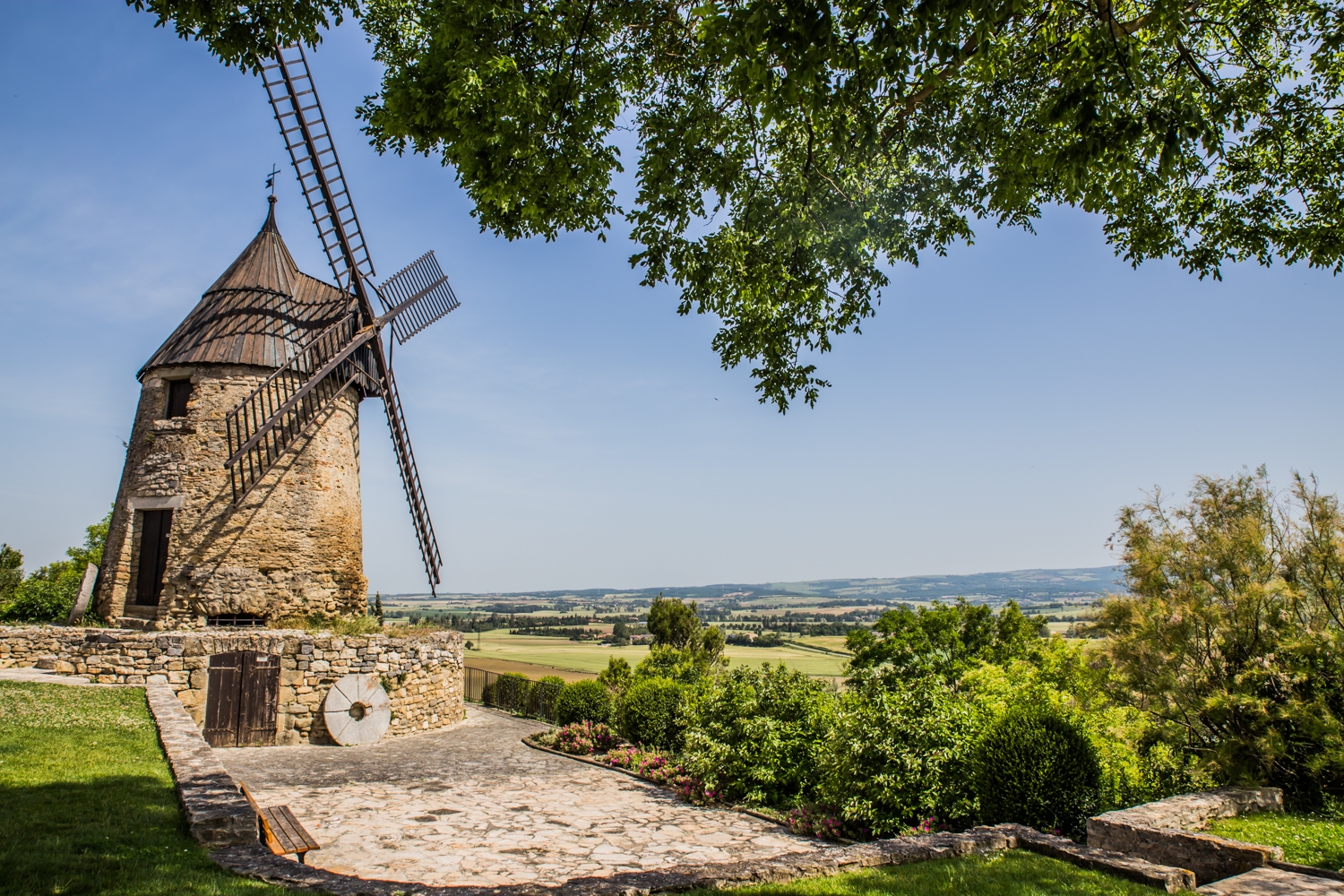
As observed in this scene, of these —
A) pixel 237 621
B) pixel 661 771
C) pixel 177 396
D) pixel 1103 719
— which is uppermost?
pixel 177 396

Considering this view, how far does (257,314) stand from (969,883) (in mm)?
16899

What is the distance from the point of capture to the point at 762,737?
10789 millimetres

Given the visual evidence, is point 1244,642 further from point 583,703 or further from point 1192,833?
point 583,703

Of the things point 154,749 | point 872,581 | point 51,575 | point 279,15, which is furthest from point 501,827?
point 872,581

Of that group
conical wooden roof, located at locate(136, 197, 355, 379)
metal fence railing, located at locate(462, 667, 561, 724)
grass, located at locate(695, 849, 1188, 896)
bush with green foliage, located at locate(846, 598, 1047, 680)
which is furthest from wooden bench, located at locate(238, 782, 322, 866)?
conical wooden roof, located at locate(136, 197, 355, 379)

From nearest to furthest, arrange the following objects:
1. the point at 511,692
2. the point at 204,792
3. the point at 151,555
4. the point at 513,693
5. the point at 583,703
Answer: the point at 204,792
the point at 151,555
the point at 583,703
the point at 513,693
the point at 511,692

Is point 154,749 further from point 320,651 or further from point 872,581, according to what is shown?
point 872,581

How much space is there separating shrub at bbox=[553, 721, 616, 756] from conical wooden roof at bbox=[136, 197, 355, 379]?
10.3 meters

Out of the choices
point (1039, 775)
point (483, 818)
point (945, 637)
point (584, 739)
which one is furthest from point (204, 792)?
point (945, 637)

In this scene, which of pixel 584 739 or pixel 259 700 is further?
pixel 584 739

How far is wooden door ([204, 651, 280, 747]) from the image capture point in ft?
43.5

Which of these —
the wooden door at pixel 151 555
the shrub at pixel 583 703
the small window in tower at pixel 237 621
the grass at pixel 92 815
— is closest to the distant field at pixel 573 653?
the shrub at pixel 583 703

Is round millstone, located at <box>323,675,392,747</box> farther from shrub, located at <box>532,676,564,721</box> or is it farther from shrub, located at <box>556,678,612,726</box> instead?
shrub, located at <box>532,676,564,721</box>

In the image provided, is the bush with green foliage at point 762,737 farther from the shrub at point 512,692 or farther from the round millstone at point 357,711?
the shrub at point 512,692
